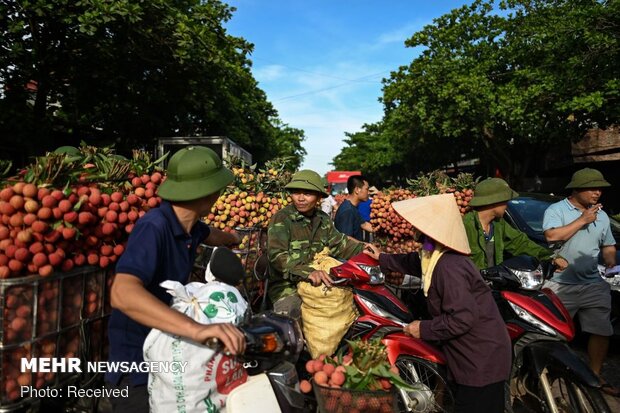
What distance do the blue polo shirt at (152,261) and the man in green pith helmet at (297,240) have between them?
4.24 ft

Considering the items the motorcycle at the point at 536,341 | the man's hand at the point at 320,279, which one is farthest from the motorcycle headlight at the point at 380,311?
the motorcycle at the point at 536,341

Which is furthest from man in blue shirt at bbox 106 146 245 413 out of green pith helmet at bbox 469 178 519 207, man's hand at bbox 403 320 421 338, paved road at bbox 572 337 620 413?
paved road at bbox 572 337 620 413

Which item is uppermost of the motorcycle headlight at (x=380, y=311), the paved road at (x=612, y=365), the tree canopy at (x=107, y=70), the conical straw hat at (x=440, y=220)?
the tree canopy at (x=107, y=70)

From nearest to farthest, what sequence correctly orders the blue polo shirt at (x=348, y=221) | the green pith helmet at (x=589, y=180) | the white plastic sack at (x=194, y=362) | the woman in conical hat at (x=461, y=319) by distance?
the white plastic sack at (x=194, y=362), the woman in conical hat at (x=461, y=319), the green pith helmet at (x=589, y=180), the blue polo shirt at (x=348, y=221)

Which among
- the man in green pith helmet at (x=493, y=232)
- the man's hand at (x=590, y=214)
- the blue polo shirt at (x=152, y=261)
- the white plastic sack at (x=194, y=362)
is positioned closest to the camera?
the white plastic sack at (x=194, y=362)

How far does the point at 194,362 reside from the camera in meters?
1.78

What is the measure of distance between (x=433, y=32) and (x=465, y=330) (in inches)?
1014

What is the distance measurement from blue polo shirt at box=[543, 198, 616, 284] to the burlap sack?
2.47 m

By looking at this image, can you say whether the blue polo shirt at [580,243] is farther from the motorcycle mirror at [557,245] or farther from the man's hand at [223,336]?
the man's hand at [223,336]

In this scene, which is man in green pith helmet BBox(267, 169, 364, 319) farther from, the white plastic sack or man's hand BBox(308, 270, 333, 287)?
the white plastic sack

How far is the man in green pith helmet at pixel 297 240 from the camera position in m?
3.43

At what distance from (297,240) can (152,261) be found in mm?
1897

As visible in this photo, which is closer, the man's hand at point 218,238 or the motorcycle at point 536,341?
the man's hand at point 218,238

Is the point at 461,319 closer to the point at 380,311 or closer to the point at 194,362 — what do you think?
the point at 380,311
